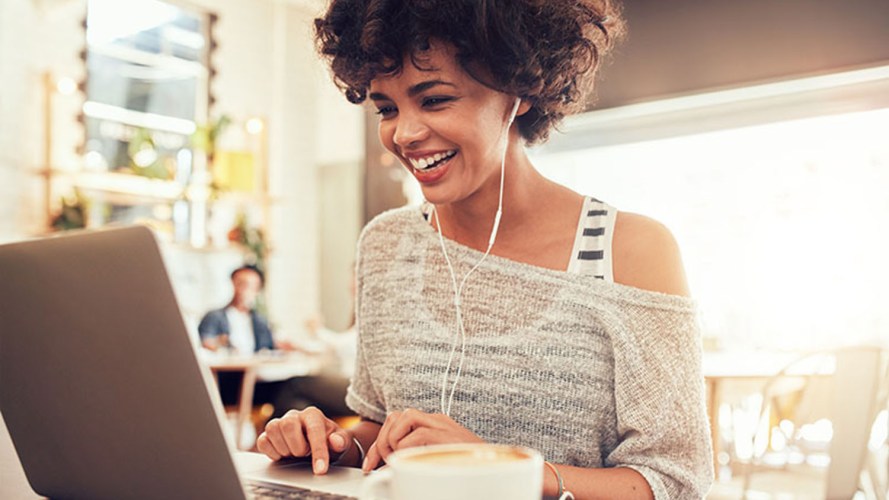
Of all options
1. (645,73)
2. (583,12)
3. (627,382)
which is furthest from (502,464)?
(645,73)

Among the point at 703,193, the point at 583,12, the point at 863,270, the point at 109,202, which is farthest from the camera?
the point at 109,202

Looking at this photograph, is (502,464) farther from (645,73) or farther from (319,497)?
(645,73)

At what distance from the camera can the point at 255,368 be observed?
496cm

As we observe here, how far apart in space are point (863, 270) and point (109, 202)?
193 inches

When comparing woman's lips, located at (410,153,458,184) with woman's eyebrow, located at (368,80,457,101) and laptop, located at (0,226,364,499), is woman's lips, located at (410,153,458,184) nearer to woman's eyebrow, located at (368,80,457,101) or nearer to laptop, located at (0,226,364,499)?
woman's eyebrow, located at (368,80,457,101)

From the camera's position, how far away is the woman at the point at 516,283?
0.98 metres

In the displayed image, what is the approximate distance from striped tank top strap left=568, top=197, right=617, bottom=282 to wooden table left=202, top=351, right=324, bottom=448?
374 centimetres

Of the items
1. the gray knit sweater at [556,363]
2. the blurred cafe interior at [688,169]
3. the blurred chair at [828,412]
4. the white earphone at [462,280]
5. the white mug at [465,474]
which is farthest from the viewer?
the blurred cafe interior at [688,169]

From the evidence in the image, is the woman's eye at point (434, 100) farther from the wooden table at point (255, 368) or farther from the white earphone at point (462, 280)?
the wooden table at point (255, 368)

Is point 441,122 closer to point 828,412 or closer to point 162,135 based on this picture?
point 828,412

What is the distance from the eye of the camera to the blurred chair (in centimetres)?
216

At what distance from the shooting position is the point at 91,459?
2.38ft

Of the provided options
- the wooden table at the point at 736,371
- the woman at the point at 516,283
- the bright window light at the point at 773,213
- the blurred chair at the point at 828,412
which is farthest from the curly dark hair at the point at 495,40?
the bright window light at the point at 773,213

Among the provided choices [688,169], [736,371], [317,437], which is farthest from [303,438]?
[688,169]
